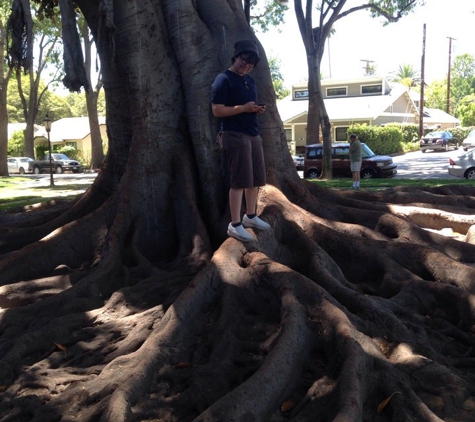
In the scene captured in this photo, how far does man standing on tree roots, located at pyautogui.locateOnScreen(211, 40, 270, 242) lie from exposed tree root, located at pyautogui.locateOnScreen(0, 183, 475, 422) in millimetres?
456

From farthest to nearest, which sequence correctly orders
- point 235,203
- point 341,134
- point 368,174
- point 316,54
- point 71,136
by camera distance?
1. point 71,136
2. point 341,134
3. point 368,174
4. point 316,54
5. point 235,203

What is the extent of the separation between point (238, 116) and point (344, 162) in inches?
830

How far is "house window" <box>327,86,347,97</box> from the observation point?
52844 millimetres

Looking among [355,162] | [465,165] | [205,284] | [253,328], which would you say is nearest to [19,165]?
[355,162]

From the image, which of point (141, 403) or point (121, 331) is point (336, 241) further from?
point (141, 403)

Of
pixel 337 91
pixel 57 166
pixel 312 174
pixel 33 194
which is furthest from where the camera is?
pixel 337 91

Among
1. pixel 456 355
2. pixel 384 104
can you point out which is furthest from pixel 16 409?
Result: pixel 384 104

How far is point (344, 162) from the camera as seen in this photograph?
2577 cm

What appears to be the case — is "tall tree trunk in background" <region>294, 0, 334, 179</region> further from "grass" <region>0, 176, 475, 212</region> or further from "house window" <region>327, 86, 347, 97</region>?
"house window" <region>327, 86, 347, 97</region>

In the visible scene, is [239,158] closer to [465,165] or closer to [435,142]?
[465,165]

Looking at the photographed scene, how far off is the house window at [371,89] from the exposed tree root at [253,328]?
4848 cm

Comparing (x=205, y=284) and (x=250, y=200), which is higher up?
(x=250, y=200)

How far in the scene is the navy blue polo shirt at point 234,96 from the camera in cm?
515

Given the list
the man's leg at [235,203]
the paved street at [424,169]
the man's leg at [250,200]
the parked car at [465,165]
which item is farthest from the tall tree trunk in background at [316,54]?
the man's leg at [235,203]
